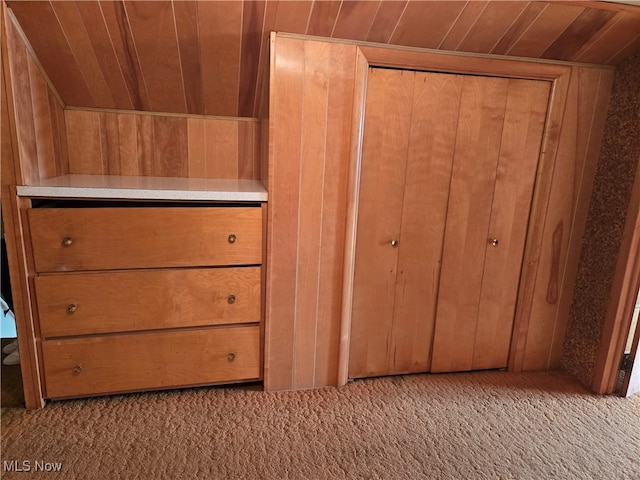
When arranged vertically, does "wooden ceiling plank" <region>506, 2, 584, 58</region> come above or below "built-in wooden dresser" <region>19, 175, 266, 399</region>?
above

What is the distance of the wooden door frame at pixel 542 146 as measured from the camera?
1.58 meters

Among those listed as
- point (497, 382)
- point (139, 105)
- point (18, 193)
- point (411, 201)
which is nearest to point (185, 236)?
point (18, 193)

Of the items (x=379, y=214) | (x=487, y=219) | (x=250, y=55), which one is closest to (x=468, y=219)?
(x=487, y=219)

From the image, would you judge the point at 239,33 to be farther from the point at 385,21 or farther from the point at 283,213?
the point at 283,213

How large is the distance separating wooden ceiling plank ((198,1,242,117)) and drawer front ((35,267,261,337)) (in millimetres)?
833

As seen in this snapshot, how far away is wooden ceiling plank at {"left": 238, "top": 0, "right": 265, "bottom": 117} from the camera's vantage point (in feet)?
4.51

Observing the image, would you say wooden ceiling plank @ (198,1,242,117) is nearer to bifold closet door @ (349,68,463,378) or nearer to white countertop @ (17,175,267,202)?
white countertop @ (17,175,267,202)

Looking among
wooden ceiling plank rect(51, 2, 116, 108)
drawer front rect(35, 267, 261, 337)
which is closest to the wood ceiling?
wooden ceiling plank rect(51, 2, 116, 108)

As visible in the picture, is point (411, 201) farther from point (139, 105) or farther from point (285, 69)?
point (139, 105)

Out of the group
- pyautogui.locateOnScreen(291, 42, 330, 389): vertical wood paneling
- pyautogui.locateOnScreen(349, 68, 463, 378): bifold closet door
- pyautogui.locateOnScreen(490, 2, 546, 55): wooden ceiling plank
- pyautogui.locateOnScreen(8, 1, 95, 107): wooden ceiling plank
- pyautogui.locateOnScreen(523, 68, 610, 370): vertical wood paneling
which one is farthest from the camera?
pyautogui.locateOnScreen(523, 68, 610, 370): vertical wood paneling

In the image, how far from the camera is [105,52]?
1522 millimetres

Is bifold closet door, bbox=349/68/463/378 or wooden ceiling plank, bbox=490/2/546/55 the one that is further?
bifold closet door, bbox=349/68/463/378

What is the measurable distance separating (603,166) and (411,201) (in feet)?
3.18

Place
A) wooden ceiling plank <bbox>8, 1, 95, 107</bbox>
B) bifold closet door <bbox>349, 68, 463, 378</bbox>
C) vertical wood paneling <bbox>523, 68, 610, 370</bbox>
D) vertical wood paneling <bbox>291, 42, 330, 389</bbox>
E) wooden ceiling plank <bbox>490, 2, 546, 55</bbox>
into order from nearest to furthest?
wooden ceiling plank <bbox>8, 1, 95, 107</bbox>, wooden ceiling plank <bbox>490, 2, 546, 55</bbox>, vertical wood paneling <bbox>291, 42, 330, 389</bbox>, bifold closet door <bbox>349, 68, 463, 378</bbox>, vertical wood paneling <bbox>523, 68, 610, 370</bbox>
